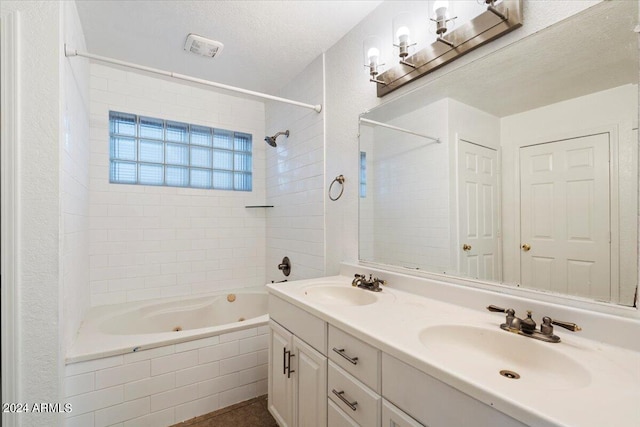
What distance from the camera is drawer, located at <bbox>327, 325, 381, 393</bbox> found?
35.8 inches

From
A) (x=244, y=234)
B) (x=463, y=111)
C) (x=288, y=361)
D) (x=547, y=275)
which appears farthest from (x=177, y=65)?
(x=547, y=275)

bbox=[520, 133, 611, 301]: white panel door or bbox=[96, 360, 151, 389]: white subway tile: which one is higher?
bbox=[520, 133, 611, 301]: white panel door

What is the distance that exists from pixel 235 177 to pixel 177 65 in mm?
1103

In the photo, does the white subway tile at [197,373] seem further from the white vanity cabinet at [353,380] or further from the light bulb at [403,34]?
the light bulb at [403,34]

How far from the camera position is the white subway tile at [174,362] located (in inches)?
65.9

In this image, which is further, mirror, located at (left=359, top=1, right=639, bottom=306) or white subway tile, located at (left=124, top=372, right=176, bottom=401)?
white subway tile, located at (left=124, top=372, right=176, bottom=401)

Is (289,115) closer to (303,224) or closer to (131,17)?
(303,224)

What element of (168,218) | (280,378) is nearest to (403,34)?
(280,378)

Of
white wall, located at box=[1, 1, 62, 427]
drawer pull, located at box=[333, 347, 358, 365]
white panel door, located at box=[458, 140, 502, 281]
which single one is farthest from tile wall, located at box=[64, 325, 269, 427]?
white panel door, located at box=[458, 140, 502, 281]

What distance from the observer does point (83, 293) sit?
2.02 m

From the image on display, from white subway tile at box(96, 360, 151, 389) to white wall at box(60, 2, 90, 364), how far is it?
0.25 meters

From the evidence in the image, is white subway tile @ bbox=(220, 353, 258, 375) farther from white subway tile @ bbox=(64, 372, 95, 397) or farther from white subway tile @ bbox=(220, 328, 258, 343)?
white subway tile @ bbox=(64, 372, 95, 397)

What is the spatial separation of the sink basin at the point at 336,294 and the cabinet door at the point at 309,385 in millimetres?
308

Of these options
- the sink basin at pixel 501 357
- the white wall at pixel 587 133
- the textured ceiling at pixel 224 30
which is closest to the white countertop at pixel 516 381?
the sink basin at pixel 501 357
